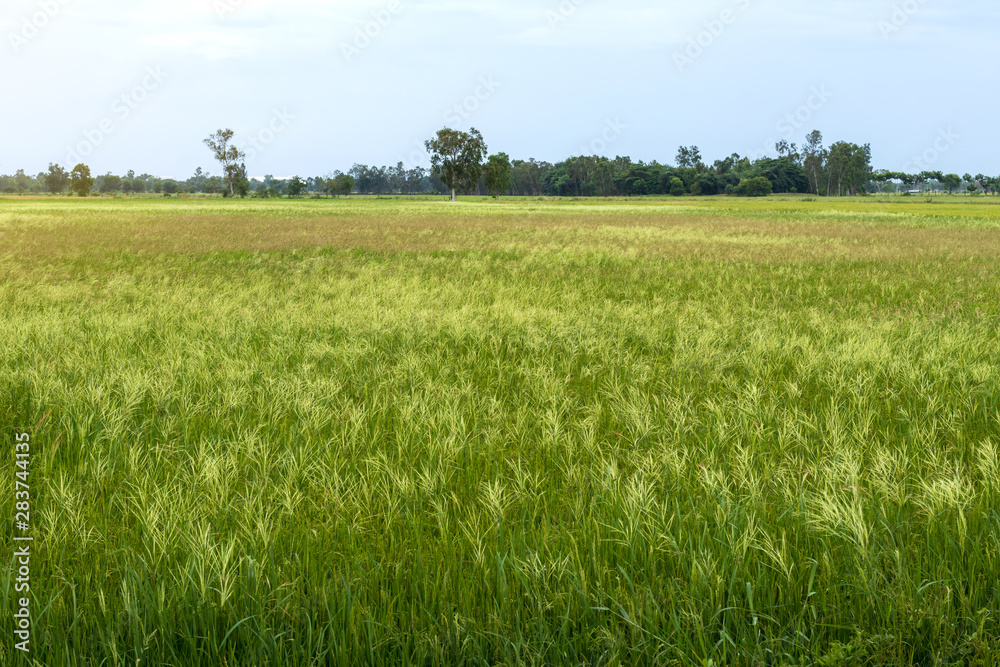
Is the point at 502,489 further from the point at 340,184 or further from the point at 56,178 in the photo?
the point at 56,178

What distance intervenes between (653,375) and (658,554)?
2782 mm

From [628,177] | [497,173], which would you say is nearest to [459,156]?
[497,173]

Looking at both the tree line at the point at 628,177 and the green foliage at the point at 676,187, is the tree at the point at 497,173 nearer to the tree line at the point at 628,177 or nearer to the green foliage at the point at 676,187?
the tree line at the point at 628,177

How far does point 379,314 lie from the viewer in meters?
7.58

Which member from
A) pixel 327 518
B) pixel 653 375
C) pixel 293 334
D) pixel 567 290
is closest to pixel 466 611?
pixel 327 518

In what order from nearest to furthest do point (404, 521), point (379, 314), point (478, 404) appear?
point (404, 521) → point (478, 404) → point (379, 314)

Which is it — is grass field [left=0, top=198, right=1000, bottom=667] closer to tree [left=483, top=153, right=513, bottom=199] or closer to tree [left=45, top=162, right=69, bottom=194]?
tree [left=483, top=153, right=513, bottom=199]

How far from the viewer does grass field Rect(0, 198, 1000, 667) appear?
2.11 m

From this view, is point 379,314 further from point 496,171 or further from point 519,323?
point 496,171

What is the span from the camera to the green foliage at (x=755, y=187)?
5197 inches

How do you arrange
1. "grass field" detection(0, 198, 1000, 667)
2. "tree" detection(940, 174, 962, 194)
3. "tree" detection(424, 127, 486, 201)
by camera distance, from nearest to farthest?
"grass field" detection(0, 198, 1000, 667) < "tree" detection(424, 127, 486, 201) < "tree" detection(940, 174, 962, 194)

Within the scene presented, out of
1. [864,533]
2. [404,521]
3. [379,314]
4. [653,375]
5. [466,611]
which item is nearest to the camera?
[466,611]

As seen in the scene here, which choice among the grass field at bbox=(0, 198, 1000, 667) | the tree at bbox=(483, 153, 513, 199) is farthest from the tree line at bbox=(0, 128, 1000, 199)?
the grass field at bbox=(0, 198, 1000, 667)

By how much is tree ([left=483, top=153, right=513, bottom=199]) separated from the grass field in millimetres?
114816
